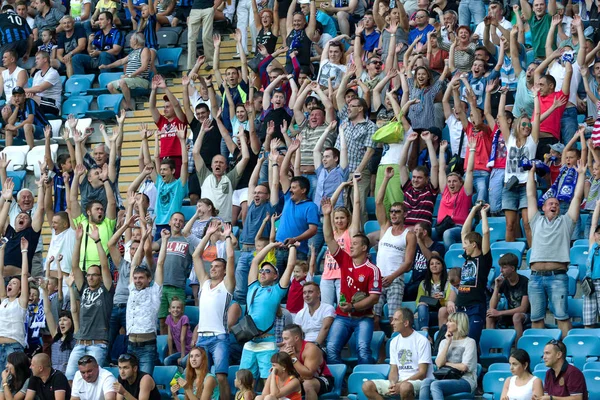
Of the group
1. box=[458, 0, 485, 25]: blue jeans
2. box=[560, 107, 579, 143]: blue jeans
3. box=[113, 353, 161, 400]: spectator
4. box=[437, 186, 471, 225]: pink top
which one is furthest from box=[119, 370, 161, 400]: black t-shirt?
box=[458, 0, 485, 25]: blue jeans

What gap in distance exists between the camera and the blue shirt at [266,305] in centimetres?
1312

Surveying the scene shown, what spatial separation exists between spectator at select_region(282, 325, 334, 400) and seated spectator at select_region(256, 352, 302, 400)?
9.3 inches

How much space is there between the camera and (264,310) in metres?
13.1

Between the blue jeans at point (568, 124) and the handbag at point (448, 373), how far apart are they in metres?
3.88

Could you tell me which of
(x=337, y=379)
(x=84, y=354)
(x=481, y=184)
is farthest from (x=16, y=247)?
(x=481, y=184)

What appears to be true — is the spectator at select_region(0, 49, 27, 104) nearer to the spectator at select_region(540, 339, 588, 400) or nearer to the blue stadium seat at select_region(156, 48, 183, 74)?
the blue stadium seat at select_region(156, 48, 183, 74)

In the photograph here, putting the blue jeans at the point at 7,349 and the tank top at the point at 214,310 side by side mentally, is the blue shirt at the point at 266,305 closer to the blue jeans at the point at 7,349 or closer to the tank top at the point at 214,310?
the tank top at the point at 214,310

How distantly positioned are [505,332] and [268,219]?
3107 millimetres

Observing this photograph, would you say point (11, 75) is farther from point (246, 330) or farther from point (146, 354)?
point (246, 330)

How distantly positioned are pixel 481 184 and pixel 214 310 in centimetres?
331

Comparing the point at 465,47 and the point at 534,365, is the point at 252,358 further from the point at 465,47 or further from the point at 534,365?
the point at 465,47

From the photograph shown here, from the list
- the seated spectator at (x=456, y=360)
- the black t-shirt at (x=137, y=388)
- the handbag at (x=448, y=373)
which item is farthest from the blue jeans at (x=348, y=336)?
the black t-shirt at (x=137, y=388)

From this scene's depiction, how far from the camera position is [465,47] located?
53.4 ft

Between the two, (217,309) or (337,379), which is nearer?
(337,379)
